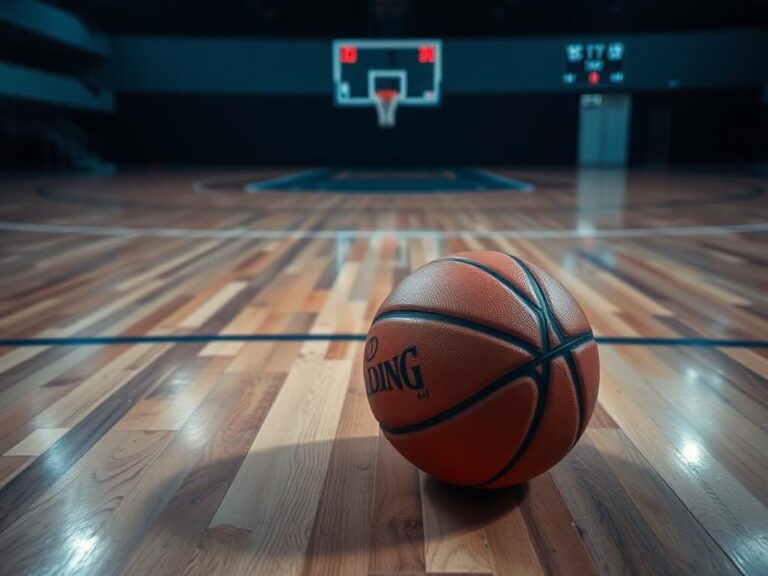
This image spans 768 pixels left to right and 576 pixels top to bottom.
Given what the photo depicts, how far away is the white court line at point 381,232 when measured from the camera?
17.5 feet

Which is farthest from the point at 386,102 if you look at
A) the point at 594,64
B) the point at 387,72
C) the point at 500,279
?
the point at 500,279

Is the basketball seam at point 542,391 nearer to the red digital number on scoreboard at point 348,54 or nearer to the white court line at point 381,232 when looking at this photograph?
the white court line at point 381,232

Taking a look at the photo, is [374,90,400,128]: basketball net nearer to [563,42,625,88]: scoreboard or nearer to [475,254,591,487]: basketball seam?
[563,42,625,88]: scoreboard

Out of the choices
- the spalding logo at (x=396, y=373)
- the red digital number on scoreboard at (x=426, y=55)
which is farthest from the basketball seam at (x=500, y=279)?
the red digital number on scoreboard at (x=426, y=55)

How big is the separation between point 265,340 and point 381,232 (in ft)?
9.89

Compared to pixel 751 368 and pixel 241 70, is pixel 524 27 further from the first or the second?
pixel 751 368

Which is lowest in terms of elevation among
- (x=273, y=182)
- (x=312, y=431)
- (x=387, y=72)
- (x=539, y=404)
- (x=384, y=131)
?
(x=312, y=431)

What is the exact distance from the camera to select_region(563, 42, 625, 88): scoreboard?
50.9 feet

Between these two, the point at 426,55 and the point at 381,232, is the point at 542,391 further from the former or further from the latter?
the point at 426,55

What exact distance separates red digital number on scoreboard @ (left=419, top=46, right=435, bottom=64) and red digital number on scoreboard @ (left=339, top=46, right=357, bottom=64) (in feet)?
4.90

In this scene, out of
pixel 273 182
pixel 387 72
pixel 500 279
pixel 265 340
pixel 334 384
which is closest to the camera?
pixel 500 279

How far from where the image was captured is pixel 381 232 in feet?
18.2

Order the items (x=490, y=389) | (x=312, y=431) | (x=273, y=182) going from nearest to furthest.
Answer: (x=490, y=389)
(x=312, y=431)
(x=273, y=182)

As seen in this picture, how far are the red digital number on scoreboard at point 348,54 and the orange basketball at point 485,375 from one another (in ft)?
49.8
